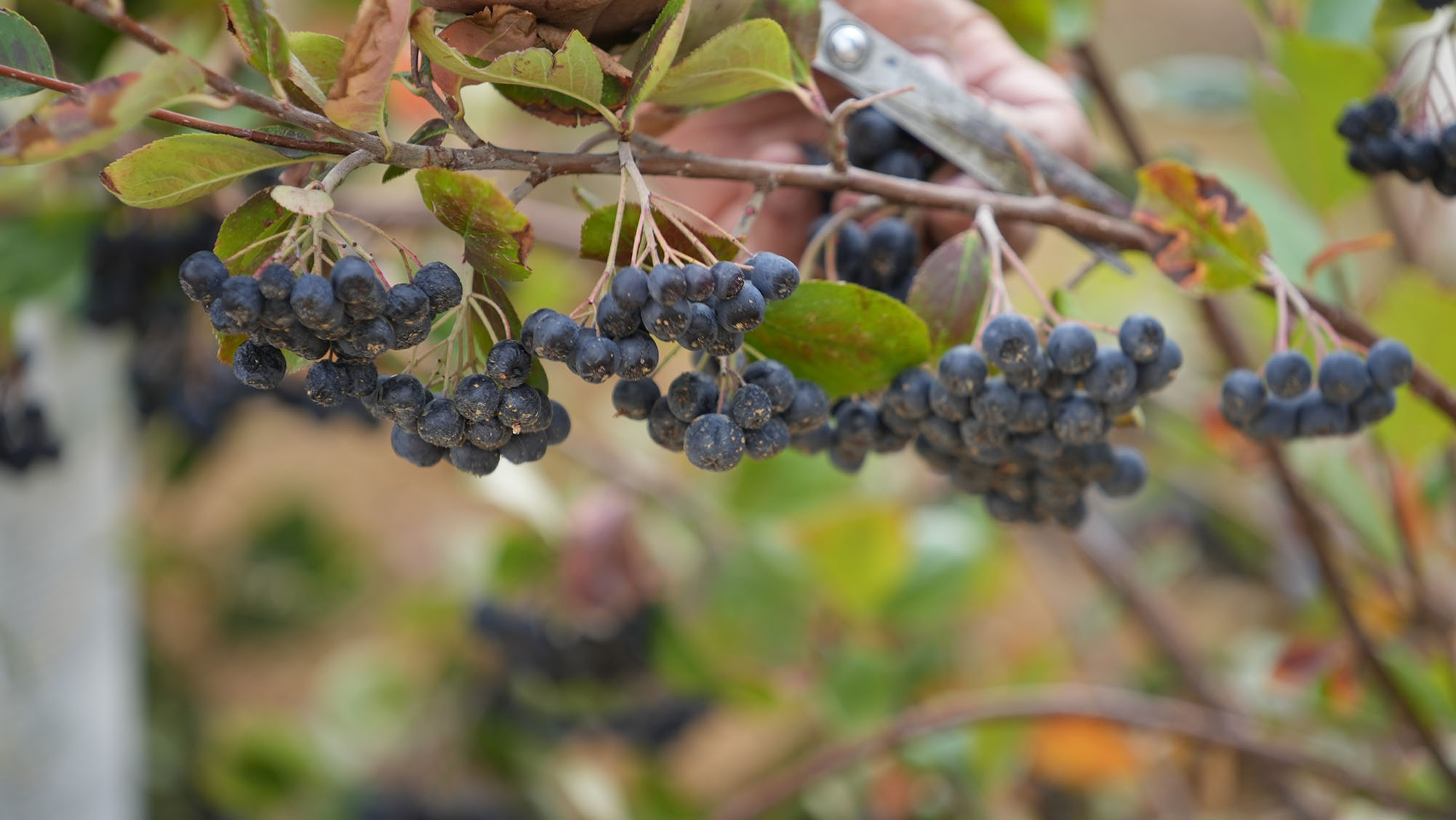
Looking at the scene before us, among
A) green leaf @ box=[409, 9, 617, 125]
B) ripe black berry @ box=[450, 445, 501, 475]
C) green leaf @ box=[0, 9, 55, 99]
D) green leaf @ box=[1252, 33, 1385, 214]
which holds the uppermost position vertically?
green leaf @ box=[1252, 33, 1385, 214]

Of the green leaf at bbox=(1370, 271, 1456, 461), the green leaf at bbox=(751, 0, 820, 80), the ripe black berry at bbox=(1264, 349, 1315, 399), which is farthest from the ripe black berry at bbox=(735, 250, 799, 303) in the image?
the green leaf at bbox=(1370, 271, 1456, 461)

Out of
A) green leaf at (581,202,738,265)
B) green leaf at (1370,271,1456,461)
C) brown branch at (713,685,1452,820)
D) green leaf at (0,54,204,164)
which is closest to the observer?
green leaf at (0,54,204,164)

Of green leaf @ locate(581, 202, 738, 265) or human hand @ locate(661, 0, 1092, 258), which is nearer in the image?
green leaf @ locate(581, 202, 738, 265)

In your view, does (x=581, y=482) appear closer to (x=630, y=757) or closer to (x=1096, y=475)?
(x=630, y=757)

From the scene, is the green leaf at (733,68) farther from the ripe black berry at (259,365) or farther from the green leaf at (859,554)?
the green leaf at (859,554)

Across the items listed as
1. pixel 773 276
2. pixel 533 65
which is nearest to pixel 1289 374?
pixel 773 276

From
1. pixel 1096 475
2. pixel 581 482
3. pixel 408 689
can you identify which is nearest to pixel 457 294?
pixel 1096 475

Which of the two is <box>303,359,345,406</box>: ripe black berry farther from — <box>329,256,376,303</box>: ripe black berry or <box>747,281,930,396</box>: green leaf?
<box>747,281,930,396</box>: green leaf

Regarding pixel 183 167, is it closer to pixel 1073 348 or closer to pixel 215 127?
pixel 215 127
